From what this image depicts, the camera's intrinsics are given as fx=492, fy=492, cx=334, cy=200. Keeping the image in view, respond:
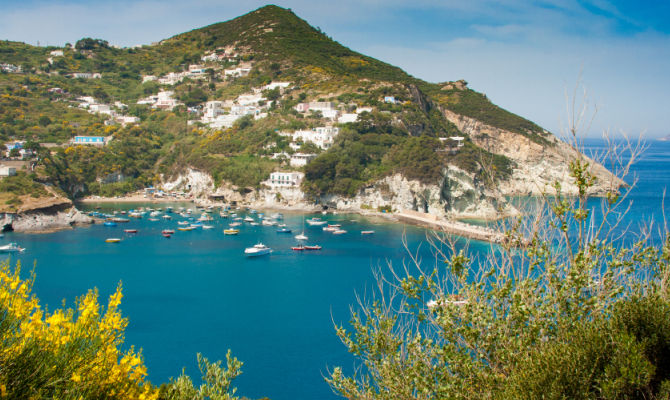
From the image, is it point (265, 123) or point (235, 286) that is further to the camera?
point (265, 123)

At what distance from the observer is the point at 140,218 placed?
43.4m

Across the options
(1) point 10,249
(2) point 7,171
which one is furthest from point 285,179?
(1) point 10,249

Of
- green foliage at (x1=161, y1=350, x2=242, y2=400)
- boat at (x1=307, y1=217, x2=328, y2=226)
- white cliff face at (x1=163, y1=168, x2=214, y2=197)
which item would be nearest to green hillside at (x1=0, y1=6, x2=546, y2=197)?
white cliff face at (x1=163, y1=168, x2=214, y2=197)

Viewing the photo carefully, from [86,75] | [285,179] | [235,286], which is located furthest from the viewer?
[86,75]

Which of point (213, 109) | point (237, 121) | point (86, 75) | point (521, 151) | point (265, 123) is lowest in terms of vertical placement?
point (521, 151)

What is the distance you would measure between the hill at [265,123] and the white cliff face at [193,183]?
59 cm

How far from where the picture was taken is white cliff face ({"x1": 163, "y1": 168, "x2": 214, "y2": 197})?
5261 cm

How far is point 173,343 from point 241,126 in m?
45.8

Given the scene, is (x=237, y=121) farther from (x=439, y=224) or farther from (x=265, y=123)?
(x=439, y=224)

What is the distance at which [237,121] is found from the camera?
62750mm

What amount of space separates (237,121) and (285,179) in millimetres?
18103

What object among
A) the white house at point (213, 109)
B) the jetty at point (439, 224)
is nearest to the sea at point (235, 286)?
the jetty at point (439, 224)

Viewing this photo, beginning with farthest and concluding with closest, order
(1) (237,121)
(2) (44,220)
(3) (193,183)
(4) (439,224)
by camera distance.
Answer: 1. (1) (237,121)
2. (3) (193,183)
3. (2) (44,220)
4. (4) (439,224)

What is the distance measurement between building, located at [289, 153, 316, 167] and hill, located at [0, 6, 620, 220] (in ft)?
0.41
